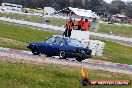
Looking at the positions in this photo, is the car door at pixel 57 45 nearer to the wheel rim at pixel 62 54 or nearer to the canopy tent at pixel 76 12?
the wheel rim at pixel 62 54

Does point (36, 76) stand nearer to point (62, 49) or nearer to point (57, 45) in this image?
point (62, 49)

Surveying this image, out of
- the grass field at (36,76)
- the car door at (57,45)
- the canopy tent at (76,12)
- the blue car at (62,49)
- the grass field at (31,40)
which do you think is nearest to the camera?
the grass field at (36,76)

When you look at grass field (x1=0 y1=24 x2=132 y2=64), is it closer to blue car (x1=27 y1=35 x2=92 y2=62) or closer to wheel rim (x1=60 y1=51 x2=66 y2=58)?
blue car (x1=27 y1=35 x2=92 y2=62)

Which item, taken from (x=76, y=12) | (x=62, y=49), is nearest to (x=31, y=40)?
(x=76, y=12)

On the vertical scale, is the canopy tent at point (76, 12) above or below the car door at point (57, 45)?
above

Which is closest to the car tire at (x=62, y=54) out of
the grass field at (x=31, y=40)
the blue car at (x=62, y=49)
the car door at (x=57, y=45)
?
the blue car at (x=62, y=49)

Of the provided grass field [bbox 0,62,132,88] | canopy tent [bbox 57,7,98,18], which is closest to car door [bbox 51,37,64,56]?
grass field [bbox 0,62,132,88]

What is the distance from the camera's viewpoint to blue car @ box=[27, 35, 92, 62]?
24.6 metres

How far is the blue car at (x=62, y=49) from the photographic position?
970 inches

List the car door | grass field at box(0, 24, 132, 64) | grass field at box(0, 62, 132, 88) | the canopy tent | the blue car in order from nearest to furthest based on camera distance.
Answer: grass field at box(0, 62, 132, 88), the blue car, the car door, grass field at box(0, 24, 132, 64), the canopy tent

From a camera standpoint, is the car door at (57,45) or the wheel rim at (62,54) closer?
the wheel rim at (62,54)

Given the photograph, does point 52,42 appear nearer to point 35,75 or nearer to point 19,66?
point 19,66

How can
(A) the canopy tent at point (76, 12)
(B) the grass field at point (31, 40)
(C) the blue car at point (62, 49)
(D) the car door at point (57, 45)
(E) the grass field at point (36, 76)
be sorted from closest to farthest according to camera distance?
(E) the grass field at point (36, 76) < (C) the blue car at point (62, 49) < (D) the car door at point (57, 45) < (B) the grass field at point (31, 40) < (A) the canopy tent at point (76, 12)

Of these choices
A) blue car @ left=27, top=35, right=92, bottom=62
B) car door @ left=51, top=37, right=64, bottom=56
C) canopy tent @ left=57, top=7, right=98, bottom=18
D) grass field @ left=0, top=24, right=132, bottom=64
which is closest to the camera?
blue car @ left=27, top=35, right=92, bottom=62
